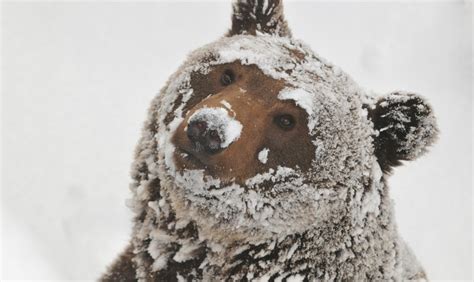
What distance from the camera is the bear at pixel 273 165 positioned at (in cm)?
288

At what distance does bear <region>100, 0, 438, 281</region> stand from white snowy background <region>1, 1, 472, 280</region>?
188 centimetres

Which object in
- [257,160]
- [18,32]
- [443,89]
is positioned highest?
[18,32]

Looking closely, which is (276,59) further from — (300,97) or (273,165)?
(273,165)

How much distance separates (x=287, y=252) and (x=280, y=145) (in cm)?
50

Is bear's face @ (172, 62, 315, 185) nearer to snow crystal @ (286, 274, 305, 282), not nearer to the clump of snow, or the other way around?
the clump of snow

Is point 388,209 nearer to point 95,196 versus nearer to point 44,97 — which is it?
point 95,196

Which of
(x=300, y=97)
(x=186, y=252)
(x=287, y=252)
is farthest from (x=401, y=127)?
(x=186, y=252)

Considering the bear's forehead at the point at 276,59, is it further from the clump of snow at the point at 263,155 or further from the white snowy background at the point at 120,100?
the white snowy background at the point at 120,100

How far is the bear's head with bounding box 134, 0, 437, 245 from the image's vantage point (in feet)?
9.41

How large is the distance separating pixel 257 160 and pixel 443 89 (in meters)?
3.73

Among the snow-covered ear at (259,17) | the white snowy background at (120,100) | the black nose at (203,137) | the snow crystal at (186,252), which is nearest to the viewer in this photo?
the black nose at (203,137)

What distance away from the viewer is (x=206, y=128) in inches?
105

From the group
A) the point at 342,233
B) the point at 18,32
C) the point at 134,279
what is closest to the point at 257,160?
the point at 342,233

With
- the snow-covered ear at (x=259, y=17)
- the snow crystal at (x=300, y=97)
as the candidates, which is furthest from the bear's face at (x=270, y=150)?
the snow-covered ear at (x=259, y=17)
